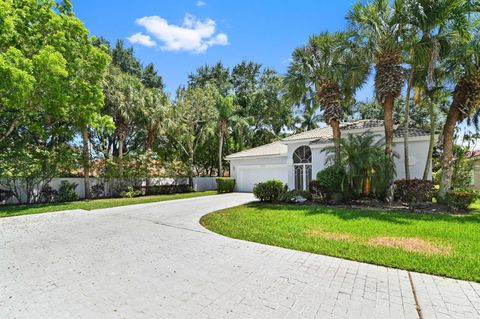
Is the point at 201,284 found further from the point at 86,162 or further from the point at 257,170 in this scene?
the point at 257,170

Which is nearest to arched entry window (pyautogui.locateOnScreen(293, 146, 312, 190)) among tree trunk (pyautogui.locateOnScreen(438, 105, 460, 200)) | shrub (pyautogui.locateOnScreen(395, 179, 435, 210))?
shrub (pyautogui.locateOnScreen(395, 179, 435, 210))

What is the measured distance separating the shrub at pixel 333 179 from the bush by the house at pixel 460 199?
4.28 m

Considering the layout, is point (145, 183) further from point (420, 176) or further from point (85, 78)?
point (420, 176)

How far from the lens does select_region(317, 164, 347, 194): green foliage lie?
1282cm

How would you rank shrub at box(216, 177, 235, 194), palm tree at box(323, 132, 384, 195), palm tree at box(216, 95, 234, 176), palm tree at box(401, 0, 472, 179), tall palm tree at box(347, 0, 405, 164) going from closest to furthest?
palm tree at box(401, 0, 472, 179) < palm tree at box(323, 132, 384, 195) < tall palm tree at box(347, 0, 405, 164) < shrub at box(216, 177, 235, 194) < palm tree at box(216, 95, 234, 176)

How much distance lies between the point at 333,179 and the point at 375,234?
5.69m

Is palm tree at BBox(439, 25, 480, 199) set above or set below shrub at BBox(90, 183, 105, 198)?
above

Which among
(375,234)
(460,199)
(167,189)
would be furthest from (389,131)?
(167,189)

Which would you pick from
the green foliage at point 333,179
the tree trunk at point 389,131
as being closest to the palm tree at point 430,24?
the tree trunk at point 389,131

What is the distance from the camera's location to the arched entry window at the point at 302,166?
1872 centimetres

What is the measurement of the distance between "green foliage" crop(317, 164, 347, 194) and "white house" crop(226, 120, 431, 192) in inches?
69.7

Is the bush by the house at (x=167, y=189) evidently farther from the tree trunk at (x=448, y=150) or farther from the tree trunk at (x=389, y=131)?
the tree trunk at (x=448, y=150)

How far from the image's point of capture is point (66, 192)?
16891mm

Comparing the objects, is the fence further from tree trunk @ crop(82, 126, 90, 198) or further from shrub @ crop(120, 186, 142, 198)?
shrub @ crop(120, 186, 142, 198)
